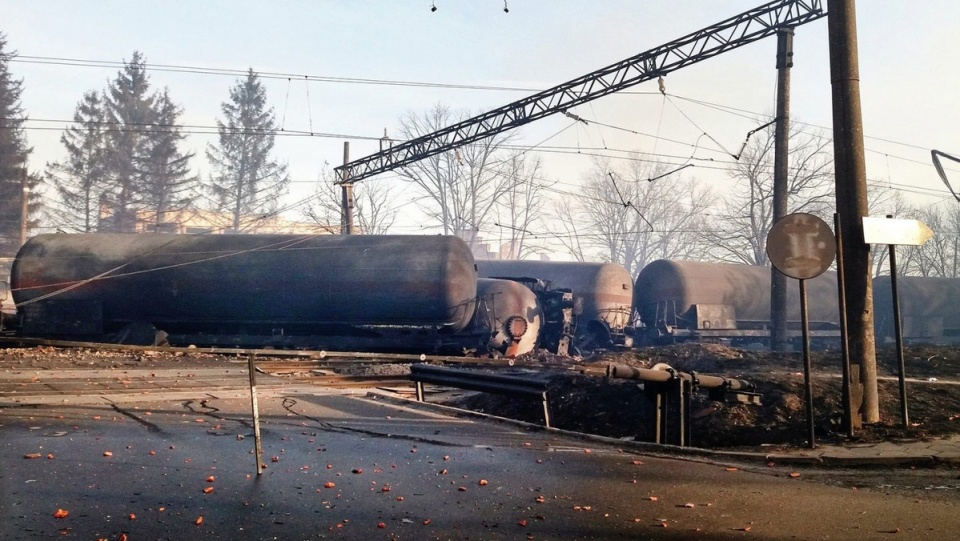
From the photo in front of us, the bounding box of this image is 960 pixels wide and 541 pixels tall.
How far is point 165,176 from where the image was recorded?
52.9m

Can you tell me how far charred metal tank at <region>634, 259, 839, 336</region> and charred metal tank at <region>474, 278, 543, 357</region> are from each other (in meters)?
8.39

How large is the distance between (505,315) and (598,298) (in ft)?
26.3

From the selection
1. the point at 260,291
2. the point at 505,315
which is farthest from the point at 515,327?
the point at 260,291

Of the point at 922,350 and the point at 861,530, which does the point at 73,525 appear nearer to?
the point at 861,530

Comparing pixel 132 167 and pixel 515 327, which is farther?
pixel 132 167

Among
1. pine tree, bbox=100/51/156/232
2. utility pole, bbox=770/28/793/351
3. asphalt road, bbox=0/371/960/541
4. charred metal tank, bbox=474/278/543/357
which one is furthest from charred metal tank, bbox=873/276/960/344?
pine tree, bbox=100/51/156/232

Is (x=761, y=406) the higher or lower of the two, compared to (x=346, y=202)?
lower

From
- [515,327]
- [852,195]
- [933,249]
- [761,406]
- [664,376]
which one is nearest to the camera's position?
[664,376]

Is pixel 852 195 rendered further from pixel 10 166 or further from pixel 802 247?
pixel 10 166

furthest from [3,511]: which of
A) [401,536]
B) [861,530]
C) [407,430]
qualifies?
[861,530]

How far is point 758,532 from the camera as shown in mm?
4793

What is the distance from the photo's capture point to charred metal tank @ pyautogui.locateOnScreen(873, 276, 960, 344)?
32.2 meters

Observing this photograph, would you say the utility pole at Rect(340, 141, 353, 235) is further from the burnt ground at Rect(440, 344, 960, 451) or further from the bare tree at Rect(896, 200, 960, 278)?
the bare tree at Rect(896, 200, 960, 278)

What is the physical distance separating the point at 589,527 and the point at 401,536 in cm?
119
